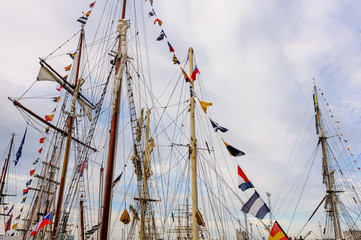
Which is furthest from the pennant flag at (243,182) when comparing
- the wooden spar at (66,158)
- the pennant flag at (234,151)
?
the wooden spar at (66,158)

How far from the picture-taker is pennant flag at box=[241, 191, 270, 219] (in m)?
10.7

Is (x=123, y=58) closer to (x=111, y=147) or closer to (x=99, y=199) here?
(x=111, y=147)

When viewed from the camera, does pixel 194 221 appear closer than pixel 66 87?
Yes

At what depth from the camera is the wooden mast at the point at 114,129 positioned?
10.0m

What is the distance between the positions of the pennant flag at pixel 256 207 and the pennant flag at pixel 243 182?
1.76ft

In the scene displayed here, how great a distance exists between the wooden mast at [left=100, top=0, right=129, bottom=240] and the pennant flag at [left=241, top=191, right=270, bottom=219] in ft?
19.8

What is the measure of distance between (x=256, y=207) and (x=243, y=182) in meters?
1.27

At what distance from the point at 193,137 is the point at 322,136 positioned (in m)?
25.1

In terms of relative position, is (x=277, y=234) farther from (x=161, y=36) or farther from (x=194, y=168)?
(x=161, y=36)

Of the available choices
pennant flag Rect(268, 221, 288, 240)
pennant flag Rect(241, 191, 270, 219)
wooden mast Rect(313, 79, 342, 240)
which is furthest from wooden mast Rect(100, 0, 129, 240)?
wooden mast Rect(313, 79, 342, 240)

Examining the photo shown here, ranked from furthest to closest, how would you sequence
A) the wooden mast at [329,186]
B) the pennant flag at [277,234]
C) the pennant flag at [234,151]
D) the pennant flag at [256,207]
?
the wooden mast at [329,186] < the pennant flag at [234,151] < the pennant flag at [256,207] < the pennant flag at [277,234]

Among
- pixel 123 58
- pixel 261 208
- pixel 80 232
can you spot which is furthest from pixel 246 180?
pixel 80 232

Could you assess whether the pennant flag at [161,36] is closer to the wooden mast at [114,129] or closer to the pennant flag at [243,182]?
the wooden mast at [114,129]

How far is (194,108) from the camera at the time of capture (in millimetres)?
16828
